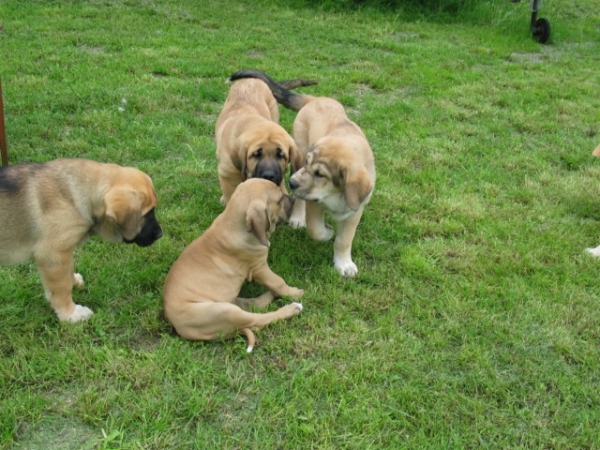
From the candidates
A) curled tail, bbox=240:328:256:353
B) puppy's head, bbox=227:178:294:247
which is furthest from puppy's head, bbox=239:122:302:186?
curled tail, bbox=240:328:256:353

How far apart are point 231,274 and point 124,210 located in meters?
1.04

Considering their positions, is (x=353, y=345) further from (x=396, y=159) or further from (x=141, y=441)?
(x=396, y=159)

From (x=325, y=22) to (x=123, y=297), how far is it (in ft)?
35.3

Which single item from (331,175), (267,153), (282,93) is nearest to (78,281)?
(267,153)

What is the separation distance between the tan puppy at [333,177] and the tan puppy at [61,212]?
136 cm

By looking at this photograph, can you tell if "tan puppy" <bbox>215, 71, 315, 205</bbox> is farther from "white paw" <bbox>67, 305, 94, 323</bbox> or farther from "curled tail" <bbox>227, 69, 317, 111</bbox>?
"white paw" <bbox>67, 305, 94, 323</bbox>

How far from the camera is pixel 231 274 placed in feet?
14.6

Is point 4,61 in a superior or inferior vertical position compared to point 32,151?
superior

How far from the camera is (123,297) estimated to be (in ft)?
15.1

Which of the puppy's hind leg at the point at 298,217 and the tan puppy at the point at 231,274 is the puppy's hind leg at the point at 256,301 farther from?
the puppy's hind leg at the point at 298,217

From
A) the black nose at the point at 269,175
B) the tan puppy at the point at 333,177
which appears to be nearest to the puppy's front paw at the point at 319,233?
the tan puppy at the point at 333,177

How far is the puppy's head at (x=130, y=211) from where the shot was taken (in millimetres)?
3811

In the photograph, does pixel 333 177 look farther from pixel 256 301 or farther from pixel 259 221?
pixel 256 301

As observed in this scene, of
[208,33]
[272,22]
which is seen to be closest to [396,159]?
[208,33]
